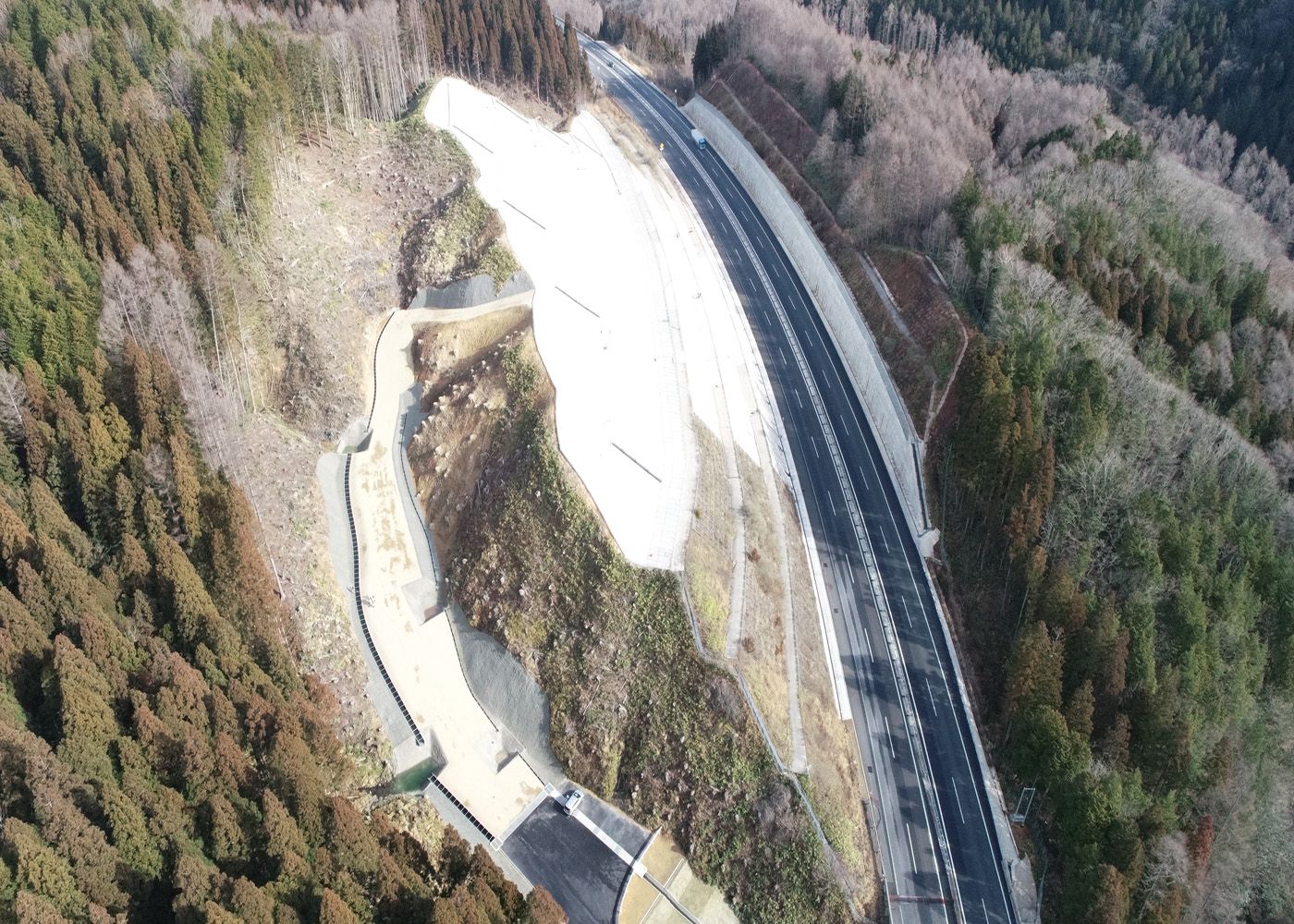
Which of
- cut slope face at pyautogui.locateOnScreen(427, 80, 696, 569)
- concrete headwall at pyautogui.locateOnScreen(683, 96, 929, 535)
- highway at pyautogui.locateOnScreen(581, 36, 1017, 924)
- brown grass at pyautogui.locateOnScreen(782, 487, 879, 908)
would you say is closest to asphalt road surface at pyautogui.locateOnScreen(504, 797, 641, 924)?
brown grass at pyautogui.locateOnScreen(782, 487, 879, 908)

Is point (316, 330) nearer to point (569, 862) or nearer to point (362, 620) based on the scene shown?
point (362, 620)

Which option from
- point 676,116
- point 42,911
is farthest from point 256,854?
point 676,116

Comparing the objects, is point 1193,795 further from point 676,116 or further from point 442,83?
point 676,116

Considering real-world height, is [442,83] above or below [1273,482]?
above

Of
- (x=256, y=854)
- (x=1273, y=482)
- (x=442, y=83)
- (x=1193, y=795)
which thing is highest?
→ (x=442, y=83)

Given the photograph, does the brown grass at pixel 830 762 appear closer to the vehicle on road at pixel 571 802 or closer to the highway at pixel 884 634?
the highway at pixel 884 634

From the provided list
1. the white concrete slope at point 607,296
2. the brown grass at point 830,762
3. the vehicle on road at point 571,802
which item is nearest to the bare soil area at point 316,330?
the white concrete slope at point 607,296

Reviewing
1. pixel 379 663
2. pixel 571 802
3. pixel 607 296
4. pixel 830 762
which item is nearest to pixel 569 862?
pixel 571 802
